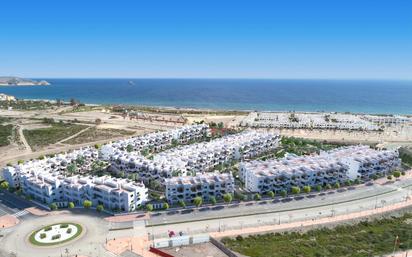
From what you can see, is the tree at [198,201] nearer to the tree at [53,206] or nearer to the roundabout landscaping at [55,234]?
the roundabout landscaping at [55,234]

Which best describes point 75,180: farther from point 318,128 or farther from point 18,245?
point 318,128

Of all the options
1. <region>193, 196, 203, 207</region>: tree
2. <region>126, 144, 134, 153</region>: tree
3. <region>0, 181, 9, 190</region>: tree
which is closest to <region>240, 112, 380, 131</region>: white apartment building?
Answer: <region>126, 144, 134, 153</region>: tree

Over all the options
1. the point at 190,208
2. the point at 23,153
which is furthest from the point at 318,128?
the point at 23,153

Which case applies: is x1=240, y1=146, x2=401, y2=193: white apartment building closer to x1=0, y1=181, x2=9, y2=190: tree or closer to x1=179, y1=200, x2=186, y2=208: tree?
x1=179, y1=200, x2=186, y2=208: tree

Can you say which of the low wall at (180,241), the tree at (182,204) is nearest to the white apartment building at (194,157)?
the tree at (182,204)

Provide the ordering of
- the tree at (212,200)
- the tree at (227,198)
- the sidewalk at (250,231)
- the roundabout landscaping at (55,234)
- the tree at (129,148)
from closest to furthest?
the sidewalk at (250,231)
the roundabout landscaping at (55,234)
the tree at (212,200)
the tree at (227,198)
the tree at (129,148)

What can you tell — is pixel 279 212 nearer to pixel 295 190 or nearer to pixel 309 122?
pixel 295 190
